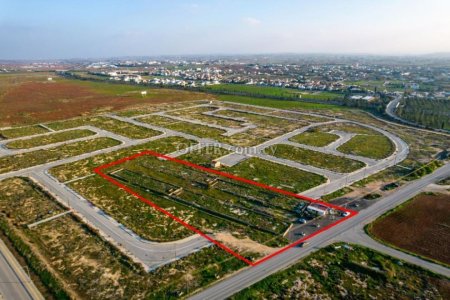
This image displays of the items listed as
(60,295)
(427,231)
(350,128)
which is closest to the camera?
(60,295)

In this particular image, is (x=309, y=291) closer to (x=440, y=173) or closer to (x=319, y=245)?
(x=319, y=245)

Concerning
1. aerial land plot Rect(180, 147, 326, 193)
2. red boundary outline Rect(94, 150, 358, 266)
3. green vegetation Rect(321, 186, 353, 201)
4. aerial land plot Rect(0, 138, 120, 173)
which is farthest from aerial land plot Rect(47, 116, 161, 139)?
green vegetation Rect(321, 186, 353, 201)

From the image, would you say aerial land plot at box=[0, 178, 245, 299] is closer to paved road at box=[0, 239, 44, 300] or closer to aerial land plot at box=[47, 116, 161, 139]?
paved road at box=[0, 239, 44, 300]

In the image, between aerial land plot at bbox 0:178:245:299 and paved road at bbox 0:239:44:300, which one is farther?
aerial land plot at bbox 0:178:245:299

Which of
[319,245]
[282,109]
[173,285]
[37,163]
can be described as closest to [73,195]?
[37,163]

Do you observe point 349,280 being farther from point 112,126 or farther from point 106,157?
point 112,126

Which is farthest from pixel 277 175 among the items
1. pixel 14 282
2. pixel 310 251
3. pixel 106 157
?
pixel 14 282
